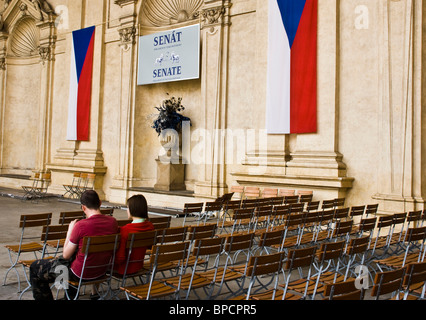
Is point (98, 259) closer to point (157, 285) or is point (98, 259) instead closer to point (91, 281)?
point (91, 281)

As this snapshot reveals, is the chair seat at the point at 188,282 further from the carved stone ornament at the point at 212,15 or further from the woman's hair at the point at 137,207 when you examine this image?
the carved stone ornament at the point at 212,15

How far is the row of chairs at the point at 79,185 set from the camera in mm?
15086

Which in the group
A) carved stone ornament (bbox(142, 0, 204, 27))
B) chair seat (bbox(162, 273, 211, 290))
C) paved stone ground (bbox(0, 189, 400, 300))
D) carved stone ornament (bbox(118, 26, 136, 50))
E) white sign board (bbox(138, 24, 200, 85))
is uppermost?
carved stone ornament (bbox(142, 0, 204, 27))

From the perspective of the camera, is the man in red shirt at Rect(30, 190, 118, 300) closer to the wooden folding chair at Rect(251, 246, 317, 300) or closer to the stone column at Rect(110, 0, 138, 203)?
the wooden folding chair at Rect(251, 246, 317, 300)

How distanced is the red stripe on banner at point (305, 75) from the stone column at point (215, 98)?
2.32 m

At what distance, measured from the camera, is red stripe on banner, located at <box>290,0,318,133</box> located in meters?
10.2

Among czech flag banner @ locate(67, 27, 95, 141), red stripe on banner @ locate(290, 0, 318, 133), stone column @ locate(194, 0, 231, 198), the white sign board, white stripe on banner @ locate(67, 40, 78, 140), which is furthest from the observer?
white stripe on banner @ locate(67, 40, 78, 140)

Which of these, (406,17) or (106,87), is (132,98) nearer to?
(106,87)

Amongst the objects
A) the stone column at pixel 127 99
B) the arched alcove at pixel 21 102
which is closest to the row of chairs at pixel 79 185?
the stone column at pixel 127 99

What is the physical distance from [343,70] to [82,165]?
32.6 ft

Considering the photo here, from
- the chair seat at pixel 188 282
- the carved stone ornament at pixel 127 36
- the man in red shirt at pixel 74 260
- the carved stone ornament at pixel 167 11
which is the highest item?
the carved stone ornament at pixel 167 11

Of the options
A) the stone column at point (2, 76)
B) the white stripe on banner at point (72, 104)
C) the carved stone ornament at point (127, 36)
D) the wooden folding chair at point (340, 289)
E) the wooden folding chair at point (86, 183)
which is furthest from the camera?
the stone column at point (2, 76)

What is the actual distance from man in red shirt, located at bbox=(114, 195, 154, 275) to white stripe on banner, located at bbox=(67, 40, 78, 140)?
12592 mm

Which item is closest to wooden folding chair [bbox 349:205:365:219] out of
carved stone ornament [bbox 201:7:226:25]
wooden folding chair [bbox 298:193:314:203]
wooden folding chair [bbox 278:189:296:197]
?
wooden folding chair [bbox 298:193:314:203]
